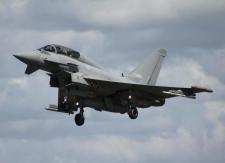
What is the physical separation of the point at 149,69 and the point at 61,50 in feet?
30.1

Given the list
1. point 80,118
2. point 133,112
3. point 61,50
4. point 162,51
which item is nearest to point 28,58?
point 61,50

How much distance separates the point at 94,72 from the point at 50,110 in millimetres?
4066

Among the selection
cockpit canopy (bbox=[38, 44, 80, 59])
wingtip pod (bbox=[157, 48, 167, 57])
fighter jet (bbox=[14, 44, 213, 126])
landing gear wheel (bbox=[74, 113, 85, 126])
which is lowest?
landing gear wheel (bbox=[74, 113, 85, 126])

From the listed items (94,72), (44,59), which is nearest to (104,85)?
(94,72)

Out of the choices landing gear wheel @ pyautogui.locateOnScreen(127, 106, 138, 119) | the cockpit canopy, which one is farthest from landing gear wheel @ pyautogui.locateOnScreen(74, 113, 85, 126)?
the cockpit canopy

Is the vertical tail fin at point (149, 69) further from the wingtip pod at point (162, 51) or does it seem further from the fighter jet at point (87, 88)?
the fighter jet at point (87, 88)

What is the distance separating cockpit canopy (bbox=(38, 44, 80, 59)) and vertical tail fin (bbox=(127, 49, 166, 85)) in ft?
20.2

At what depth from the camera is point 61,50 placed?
5066 centimetres

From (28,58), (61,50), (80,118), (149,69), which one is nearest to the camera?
(28,58)

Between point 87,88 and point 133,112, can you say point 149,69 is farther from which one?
point 87,88

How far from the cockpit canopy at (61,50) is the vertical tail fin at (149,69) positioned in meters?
6.14

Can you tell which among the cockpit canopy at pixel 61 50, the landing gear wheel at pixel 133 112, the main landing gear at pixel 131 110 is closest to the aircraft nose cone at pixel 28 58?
the cockpit canopy at pixel 61 50

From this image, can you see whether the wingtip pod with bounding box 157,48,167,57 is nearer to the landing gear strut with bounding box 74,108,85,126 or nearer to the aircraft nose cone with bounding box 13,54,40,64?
the landing gear strut with bounding box 74,108,85,126

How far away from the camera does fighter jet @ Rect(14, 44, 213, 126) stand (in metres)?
49.9
